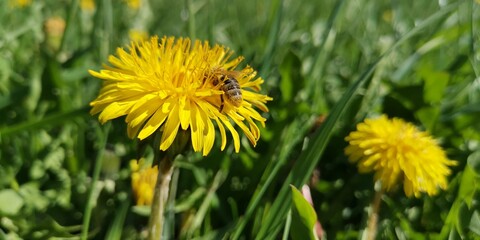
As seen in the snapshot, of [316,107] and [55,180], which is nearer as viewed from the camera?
[55,180]

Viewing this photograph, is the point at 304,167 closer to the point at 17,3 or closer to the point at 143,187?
the point at 143,187

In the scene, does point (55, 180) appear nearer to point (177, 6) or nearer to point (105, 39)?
point (105, 39)

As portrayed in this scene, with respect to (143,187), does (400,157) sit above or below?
below

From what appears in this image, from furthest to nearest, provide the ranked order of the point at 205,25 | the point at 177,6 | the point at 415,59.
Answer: the point at 177,6 → the point at 205,25 → the point at 415,59

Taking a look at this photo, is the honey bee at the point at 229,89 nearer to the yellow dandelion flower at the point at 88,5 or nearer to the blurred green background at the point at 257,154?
the blurred green background at the point at 257,154

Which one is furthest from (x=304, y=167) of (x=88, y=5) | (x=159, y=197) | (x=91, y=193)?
(x=88, y=5)

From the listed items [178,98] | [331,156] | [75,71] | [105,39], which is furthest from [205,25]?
[178,98]

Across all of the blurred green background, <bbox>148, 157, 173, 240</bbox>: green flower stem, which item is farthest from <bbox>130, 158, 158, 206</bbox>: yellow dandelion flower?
<bbox>148, 157, 173, 240</bbox>: green flower stem

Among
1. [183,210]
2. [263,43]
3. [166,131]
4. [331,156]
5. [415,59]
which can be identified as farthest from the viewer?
[263,43]
